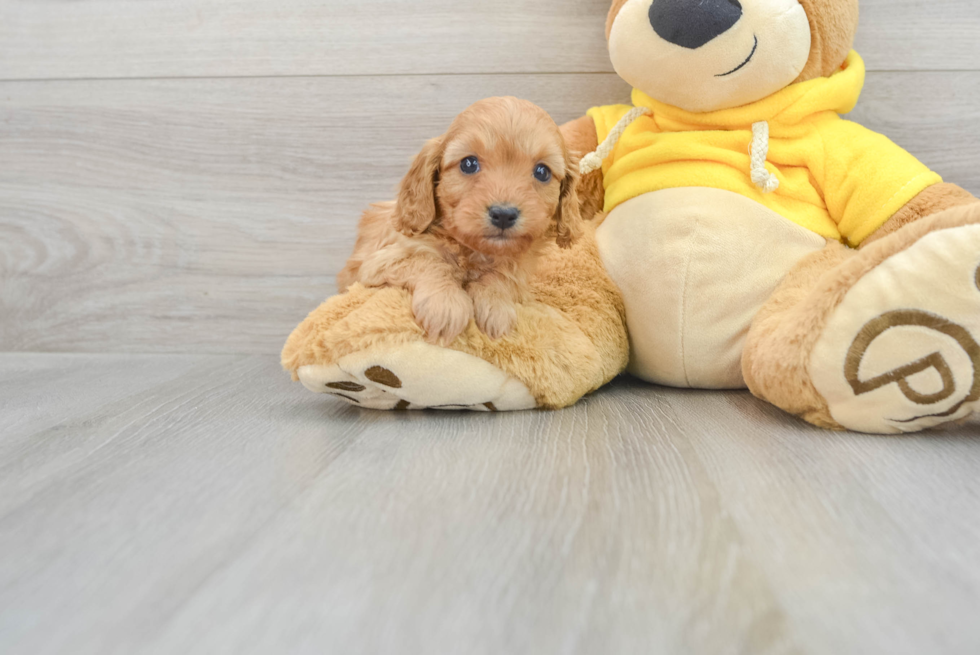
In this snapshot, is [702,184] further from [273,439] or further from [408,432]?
[273,439]

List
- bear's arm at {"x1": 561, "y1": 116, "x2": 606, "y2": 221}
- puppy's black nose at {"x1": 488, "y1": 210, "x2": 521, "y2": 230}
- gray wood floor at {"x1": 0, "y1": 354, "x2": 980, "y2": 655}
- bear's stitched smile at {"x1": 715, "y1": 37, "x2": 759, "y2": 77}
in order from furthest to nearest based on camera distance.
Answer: bear's arm at {"x1": 561, "y1": 116, "x2": 606, "y2": 221}, bear's stitched smile at {"x1": 715, "y1": 37, "x2": 759, "y2": 77}, puppy's black nose at {"x1": 488, "y1": 210, "x2": 521, "y2": 230}, gray wood floor at {"x1": 0, "y1": 354, "x2": 980, "y2": 655}

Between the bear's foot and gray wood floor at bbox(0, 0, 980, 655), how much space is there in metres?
0.05

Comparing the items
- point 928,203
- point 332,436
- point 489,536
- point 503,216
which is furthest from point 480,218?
point 928,203

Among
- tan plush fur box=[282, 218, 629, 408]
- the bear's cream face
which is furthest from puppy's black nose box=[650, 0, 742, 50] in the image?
tan plush fur box=[282, 218, 629, 408]

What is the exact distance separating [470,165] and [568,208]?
0.63 ft

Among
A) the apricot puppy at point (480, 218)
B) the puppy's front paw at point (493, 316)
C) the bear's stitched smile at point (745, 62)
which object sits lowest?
the puppy's front paw at point (493, 316)

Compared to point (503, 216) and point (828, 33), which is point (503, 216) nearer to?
point (503, 216)

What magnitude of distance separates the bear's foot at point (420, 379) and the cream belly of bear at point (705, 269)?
0.96 feet

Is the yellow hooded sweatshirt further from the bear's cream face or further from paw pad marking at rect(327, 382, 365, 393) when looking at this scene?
paw pad marking at rect(327, 382, 365, 393)

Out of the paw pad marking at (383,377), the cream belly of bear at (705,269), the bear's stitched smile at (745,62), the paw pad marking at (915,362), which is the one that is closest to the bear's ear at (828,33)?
the bear's stitched smile at (745,62)

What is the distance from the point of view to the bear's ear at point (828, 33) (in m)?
1.10

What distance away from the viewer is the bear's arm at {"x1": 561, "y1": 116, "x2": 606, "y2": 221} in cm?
131

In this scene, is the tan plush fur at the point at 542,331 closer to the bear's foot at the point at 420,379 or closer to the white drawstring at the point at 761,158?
the bear's foot at the point at 420,379

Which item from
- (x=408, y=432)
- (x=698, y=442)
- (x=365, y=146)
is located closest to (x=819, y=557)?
(x=698, y=442)
